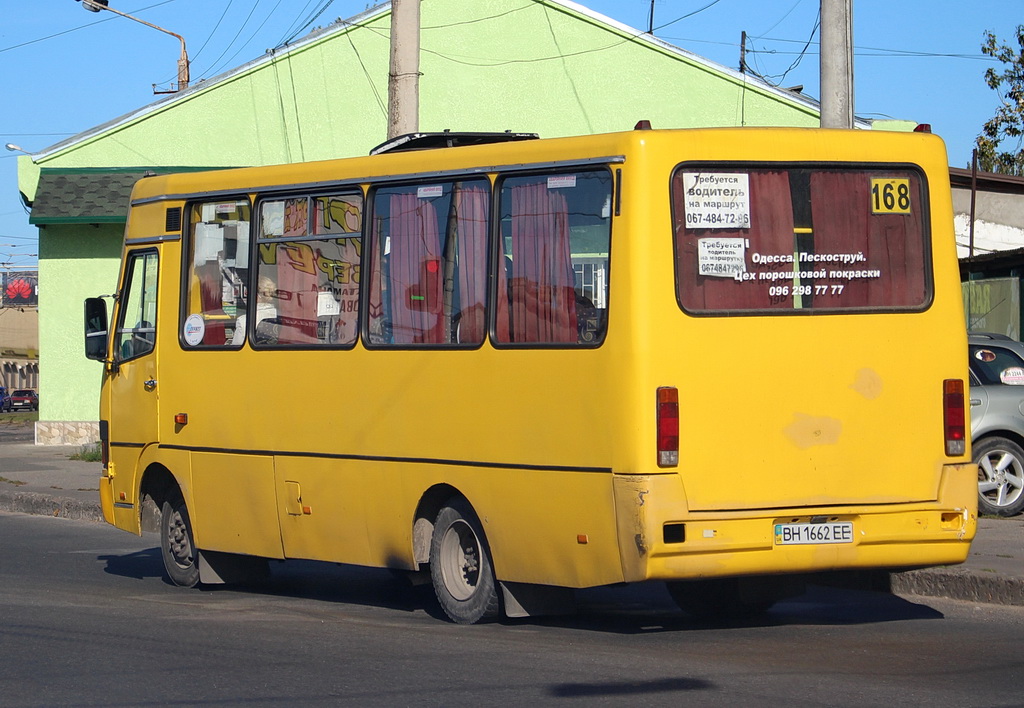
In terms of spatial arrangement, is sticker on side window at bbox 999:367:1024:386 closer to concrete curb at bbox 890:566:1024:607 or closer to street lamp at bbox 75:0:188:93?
concrete curb at bbox 890:566:1024:607

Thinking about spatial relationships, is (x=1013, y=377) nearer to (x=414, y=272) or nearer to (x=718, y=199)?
(x=718, y=199)

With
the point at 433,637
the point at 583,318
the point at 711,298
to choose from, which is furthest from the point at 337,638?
the point at 711,298

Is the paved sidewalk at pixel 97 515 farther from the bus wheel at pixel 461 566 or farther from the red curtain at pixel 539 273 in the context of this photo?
the red curtain at pixel 539 273

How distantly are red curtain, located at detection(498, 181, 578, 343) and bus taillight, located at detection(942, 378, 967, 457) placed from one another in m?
2.17

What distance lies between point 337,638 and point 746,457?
258cm

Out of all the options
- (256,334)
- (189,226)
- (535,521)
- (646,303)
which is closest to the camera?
(646,303)

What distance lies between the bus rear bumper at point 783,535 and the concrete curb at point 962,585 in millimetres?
1407

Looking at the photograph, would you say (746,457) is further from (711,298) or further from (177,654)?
(177,654)

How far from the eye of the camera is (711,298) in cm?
791

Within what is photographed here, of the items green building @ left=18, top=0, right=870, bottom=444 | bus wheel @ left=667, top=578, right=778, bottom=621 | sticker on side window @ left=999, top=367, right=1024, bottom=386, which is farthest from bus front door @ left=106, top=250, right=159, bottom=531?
green building @ left=18, top=0, right=870, bottom=444

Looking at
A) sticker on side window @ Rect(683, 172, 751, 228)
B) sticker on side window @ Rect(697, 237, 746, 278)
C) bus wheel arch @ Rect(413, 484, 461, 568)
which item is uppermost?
sticker on side window @ Rect(683, 172, 751, 228)

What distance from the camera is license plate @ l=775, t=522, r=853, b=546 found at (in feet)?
25.8

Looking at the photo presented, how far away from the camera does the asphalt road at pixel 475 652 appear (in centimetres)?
664

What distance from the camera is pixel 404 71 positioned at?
46.0 ft
